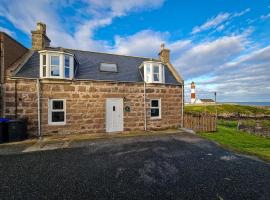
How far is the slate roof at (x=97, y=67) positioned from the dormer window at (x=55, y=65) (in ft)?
1.91

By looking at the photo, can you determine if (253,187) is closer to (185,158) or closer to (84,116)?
(185,158)

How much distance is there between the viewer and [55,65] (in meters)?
10.5

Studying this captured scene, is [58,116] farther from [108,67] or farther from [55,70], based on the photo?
[108,67]

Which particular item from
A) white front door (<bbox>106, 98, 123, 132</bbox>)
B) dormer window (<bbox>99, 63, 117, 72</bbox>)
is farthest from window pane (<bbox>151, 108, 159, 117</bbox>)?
dormer window (<bbox>99, 63, 117, 72</bbox>)

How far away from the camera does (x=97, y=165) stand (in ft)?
18.7

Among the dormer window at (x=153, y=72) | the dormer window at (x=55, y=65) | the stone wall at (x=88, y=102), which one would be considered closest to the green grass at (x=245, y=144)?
the stone wall at (x=88, y=102)

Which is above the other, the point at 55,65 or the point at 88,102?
the point at 55,65

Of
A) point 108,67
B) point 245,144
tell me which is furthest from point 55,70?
point 245,144

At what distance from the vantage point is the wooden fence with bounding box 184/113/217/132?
43.5 feet

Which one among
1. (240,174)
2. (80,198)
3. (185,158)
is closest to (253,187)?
(240,174)

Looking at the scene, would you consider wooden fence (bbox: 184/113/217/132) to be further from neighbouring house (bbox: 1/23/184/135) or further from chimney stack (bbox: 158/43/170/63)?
chimney stack (bbox: 158/43/170/63)

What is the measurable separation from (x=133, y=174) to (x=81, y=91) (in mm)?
7899

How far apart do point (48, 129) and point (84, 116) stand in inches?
102

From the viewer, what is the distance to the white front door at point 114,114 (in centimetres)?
1160
